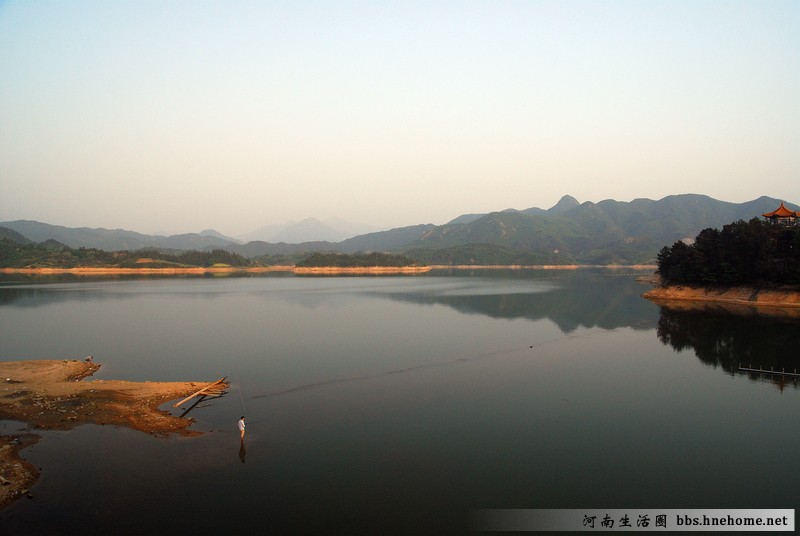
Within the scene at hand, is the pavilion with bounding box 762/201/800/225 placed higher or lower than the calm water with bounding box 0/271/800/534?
higher

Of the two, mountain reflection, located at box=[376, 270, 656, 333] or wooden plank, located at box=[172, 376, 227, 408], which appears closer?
wooden plank, located at box=[172, 376, 227, 408]

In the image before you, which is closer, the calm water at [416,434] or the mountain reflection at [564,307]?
the calm water at [416,434]

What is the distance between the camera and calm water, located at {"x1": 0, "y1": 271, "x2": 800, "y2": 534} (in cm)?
1273

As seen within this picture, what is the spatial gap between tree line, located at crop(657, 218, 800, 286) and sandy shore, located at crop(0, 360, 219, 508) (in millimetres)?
65040

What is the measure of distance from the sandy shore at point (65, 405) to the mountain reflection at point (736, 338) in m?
31.9

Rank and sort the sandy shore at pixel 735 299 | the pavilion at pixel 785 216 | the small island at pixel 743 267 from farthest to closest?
the pavilion at pixel 785 216
the small island at pixel 743 267
the sandy shore at pixel 735 299

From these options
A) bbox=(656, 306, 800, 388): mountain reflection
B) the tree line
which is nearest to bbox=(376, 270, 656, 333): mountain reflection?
bbox=(656, 306, 800, 388): mountain reflection

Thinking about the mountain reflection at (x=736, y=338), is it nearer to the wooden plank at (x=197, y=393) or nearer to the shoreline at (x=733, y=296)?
the shoreline at (x=733, y=296)

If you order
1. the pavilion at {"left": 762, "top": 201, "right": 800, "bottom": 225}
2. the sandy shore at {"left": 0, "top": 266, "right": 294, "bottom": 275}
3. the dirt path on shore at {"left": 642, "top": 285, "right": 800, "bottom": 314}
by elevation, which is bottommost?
the dirt path on shore at {"left": 642, "top": 285, "right": 800, "bottom": 314}

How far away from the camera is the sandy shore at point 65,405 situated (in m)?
14.6

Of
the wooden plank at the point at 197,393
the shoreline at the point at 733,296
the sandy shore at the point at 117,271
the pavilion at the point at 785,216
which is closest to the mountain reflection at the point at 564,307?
the shoreline at the point at 733,296

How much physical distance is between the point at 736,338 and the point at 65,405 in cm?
A: 4616

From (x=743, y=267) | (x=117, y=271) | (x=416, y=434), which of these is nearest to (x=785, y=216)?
(x=743, y=267)

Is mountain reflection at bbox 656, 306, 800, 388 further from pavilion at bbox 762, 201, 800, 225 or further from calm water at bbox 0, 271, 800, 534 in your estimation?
pavilion at bbox 762, 201, 800, 225
